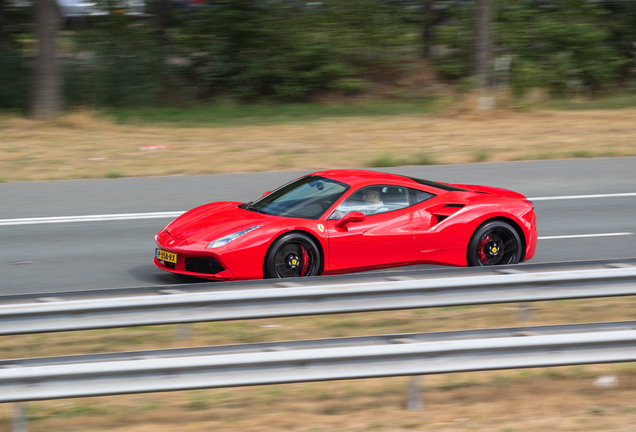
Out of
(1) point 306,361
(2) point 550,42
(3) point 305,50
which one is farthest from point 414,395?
(2) point 550,42

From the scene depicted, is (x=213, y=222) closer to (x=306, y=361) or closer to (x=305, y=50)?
(x=306, y=361)

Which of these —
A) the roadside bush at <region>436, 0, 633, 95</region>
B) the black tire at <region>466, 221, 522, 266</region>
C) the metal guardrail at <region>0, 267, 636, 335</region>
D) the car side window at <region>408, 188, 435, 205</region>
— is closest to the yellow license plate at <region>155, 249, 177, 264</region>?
the car side window at <region>408, 188, 435, 205</region>

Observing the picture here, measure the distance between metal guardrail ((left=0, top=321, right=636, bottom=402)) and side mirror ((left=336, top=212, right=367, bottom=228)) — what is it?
291 centimetres

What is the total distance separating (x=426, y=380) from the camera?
5.42 meters

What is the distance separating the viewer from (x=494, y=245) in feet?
28.2

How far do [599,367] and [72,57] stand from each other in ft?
71.7

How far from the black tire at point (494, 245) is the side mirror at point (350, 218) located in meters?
1.30

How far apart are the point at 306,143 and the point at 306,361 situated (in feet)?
44.9

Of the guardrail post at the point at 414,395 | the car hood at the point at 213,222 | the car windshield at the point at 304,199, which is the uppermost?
the car windshield at the point at 304,199

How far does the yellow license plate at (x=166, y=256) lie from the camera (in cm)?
780

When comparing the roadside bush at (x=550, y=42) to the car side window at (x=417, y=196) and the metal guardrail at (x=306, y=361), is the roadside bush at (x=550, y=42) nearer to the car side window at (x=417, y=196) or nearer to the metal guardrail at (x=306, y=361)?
the car side window at (x=417, y=196)

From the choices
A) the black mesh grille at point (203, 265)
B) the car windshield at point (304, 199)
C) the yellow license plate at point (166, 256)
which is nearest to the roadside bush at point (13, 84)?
the car windshield at point (304, 199)

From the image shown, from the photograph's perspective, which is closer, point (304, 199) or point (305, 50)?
point (304, 199)

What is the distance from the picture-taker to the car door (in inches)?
311
